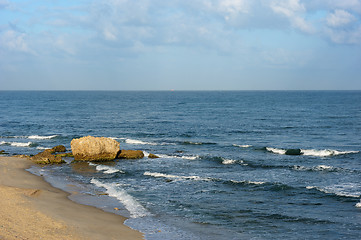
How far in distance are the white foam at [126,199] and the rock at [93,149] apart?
288 inches

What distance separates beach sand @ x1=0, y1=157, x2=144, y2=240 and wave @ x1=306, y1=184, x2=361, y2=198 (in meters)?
13.7

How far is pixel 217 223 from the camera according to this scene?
1833cm

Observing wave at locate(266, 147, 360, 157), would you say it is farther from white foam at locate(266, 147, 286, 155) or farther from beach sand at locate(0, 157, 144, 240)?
beach sand at locate(0, 157, 144, 240)

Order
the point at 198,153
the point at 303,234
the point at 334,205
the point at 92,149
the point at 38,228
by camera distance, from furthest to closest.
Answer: the point at 198,153 → the point at 92,149 → the point at 334,205 → the point at 303,234 → the point at 38,228

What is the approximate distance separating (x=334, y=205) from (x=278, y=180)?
6.03 m

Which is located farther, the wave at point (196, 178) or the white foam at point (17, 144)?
the white foam at point (17, 144)

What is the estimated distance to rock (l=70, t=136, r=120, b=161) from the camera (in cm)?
3419

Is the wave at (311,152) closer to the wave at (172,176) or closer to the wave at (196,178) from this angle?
the wave at (196,178)

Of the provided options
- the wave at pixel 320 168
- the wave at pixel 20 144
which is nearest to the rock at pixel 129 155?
the wave at pixel 20 144

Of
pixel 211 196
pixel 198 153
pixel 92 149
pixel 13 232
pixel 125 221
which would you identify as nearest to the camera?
pixel 13 232

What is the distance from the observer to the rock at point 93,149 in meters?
34.2

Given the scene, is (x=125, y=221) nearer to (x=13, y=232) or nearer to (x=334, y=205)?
(x=13, y=232)

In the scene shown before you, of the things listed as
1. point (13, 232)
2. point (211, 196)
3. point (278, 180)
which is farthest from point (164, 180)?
point (13, 232)

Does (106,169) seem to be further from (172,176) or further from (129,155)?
(172,176)
